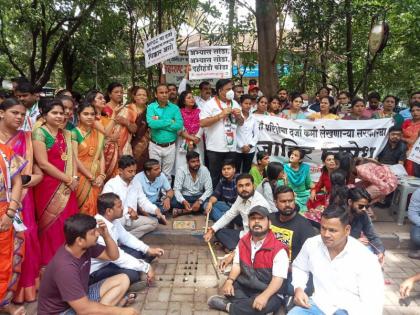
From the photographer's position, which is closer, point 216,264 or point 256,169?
point 216,264

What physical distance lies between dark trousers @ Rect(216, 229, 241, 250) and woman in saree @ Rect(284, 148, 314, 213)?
3.78ft

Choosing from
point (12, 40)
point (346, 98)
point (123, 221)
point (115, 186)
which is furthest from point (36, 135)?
point (12, 40)

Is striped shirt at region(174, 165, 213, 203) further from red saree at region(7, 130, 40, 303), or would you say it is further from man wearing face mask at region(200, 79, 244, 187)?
red saree at region(7, 130, 40, 303)

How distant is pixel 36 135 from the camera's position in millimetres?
3738

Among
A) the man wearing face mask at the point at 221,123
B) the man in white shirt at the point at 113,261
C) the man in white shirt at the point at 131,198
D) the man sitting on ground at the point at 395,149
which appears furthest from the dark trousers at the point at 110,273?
the man sitting on ground at the point at 395,149

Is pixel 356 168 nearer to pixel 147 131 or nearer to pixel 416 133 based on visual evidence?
pixel 416 133

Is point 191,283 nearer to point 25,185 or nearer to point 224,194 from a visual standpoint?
point 224,194

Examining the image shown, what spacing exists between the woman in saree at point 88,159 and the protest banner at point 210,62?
2492 millimetres

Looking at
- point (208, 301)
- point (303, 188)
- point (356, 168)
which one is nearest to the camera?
point (208, 301)

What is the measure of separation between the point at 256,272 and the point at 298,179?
2118 millimetres

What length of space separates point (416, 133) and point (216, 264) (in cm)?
368

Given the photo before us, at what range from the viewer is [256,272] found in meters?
3.41

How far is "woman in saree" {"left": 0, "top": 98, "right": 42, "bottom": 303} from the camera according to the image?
3.36 metres

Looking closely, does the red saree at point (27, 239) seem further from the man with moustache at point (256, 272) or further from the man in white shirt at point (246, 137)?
the man in white shirt at point (246, 137)
